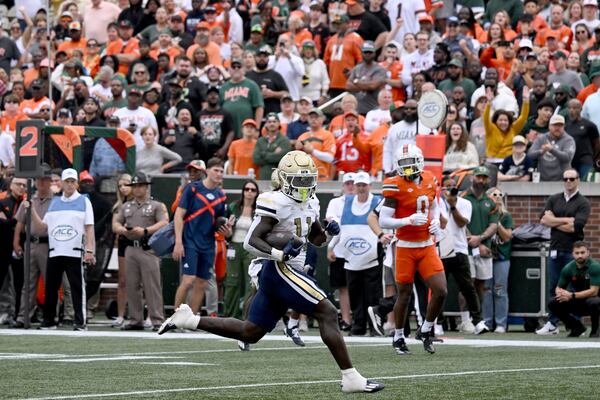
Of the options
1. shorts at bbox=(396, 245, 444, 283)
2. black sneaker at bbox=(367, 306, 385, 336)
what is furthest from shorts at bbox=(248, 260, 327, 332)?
black sneaker at bbox=(367, 306, 385, 336)

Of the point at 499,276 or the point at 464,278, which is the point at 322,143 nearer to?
the point at 499,276

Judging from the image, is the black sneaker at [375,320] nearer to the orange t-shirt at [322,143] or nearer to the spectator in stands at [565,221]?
the spectator in stands at [565,221]

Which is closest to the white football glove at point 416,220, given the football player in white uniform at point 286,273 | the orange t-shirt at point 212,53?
the football player in white uniform at point 286,273

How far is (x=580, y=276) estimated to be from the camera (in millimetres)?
16219

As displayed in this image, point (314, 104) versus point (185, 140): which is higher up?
point (314, 104)

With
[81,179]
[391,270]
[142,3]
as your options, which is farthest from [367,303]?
[142,3]

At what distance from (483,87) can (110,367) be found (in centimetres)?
1012

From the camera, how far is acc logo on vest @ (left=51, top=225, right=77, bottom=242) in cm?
1695

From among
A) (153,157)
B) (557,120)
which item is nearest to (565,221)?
(557,120)

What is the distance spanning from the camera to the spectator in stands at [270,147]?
19109 mm

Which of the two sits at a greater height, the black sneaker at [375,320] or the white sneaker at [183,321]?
the white sneaker at [183,321]

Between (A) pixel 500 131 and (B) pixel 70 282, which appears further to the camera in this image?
(A) pixel 500 131

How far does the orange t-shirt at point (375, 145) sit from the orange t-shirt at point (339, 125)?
1.79ft

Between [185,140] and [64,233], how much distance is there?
369 cm
